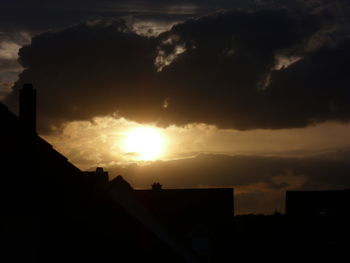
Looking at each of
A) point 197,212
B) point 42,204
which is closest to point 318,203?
point 197,212

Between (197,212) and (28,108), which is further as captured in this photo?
(197,212)

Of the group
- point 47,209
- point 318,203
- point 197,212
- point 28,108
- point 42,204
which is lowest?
point 47,209

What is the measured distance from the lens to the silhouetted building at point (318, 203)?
58188 mm

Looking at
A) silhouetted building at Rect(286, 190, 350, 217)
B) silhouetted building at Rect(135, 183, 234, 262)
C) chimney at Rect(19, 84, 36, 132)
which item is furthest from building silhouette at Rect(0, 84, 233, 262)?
silhouetted building at Rect(286, 190, 350, 217)

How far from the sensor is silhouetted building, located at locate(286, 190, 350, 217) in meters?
58.2

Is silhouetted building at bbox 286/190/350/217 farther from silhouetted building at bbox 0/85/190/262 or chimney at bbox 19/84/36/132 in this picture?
chimney at bbox 19/84/36/132

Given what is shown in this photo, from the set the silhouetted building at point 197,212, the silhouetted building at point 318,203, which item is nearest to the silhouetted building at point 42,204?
the silhouetted building at point 197,212

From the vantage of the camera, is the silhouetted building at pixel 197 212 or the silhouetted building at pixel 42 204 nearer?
the silhouetted building at pixel 42 204

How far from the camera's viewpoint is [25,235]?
17.4 metres

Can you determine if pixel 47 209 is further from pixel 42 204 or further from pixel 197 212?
pixel 197 212

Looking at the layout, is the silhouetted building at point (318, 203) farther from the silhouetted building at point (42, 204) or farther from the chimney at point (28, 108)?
the chimney at point (28, 108)

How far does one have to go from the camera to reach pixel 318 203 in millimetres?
60938

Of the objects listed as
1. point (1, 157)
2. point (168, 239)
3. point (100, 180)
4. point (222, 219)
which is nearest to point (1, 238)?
point (1, 157)

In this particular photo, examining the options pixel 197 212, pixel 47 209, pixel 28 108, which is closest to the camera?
pixel 47 209
